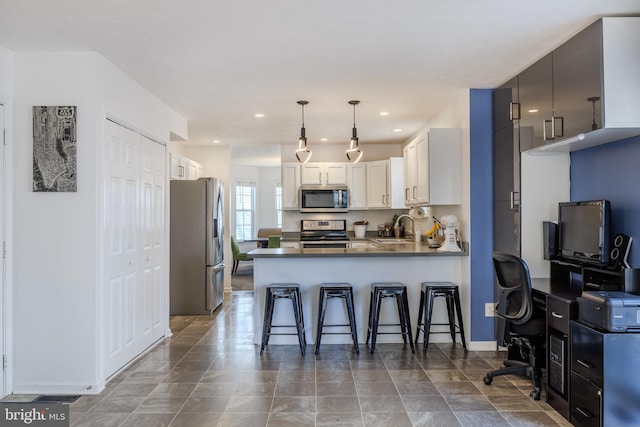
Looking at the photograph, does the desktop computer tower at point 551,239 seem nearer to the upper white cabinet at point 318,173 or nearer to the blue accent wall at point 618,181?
the blue accent wall at point 618,181

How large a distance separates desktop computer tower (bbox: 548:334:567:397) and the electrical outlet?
117 centimetres

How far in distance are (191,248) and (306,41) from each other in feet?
11.2

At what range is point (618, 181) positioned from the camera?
283cm

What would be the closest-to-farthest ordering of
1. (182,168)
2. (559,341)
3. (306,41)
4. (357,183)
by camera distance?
(559,341) < (306,41) < (182,168) < (357,183)

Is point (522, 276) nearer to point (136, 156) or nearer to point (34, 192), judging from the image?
point (136, 156)

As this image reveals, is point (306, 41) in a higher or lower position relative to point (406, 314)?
higher

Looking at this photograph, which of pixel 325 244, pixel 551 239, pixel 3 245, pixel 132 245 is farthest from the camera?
Answer: pixel 325 244

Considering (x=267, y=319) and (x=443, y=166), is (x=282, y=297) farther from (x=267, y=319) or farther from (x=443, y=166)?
(x=443, y=166)

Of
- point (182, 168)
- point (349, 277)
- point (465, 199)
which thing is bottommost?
point (349, 277)

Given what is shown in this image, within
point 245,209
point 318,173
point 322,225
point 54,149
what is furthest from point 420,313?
point 245,209

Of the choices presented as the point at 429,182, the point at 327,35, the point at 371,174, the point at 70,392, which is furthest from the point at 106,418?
the point at 371,174

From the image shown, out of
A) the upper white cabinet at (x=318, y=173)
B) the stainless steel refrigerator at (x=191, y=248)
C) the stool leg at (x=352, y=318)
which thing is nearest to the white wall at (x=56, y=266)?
the stool leg at (x=352, y=318)

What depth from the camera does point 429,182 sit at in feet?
13.9

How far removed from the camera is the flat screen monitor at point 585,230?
8.96 ft
